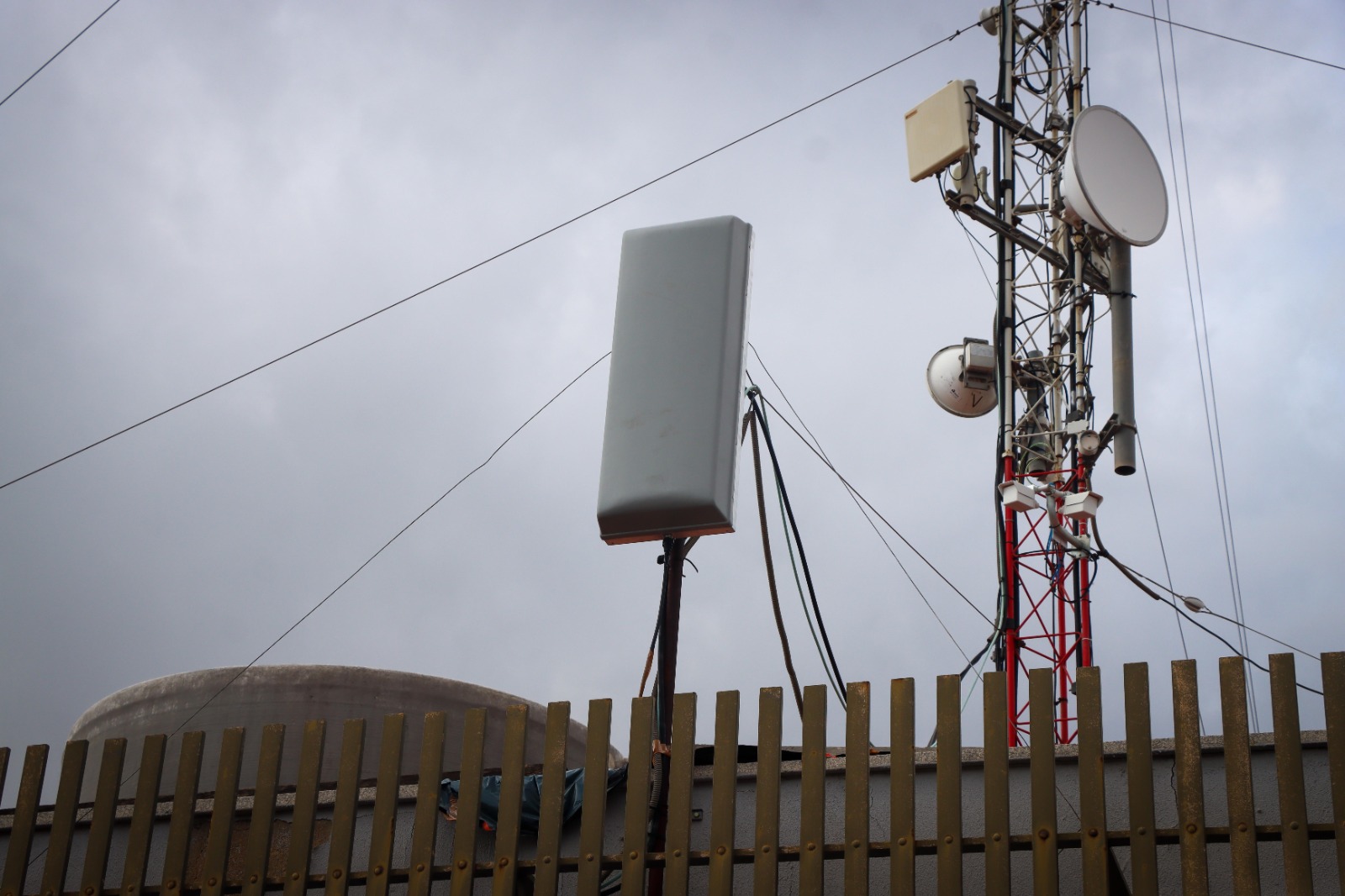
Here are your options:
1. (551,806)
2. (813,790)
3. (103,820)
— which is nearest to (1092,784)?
(813,790)

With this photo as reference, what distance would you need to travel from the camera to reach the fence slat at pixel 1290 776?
4309 mm

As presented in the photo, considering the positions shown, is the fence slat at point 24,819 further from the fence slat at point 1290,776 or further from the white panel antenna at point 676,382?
the fence slat at point 1290,776

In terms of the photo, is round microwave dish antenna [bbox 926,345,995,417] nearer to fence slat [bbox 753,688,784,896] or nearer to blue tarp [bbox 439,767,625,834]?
blue tarp [bbox 439,767,625,834]

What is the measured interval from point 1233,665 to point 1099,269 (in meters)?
8.89

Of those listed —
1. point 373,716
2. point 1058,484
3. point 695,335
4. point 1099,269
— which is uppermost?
point 1099,269

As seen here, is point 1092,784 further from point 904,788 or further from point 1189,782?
point 904,788

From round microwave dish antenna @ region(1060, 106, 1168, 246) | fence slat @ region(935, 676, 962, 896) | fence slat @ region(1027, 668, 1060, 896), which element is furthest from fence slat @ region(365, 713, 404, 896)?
round microwave dish antenna @ region(1060, 106, 1168, 246)

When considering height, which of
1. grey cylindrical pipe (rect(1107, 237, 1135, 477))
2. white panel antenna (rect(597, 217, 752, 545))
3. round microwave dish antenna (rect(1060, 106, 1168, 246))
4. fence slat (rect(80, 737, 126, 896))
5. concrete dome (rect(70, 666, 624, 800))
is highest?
round microwave dish antenna (rect(1060, 106, 1168, 246))

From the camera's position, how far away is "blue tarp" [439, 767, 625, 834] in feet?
18.0

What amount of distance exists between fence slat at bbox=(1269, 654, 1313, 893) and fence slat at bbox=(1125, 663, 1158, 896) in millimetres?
377

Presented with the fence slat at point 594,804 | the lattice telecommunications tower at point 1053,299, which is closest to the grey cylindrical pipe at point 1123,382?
the lattice telecommunications tower at point 1053,299

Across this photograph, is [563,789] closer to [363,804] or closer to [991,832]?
[363,804]

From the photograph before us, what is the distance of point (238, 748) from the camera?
5.58 meters

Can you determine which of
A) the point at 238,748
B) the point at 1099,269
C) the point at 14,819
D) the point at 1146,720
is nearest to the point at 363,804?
the point at 238,748
